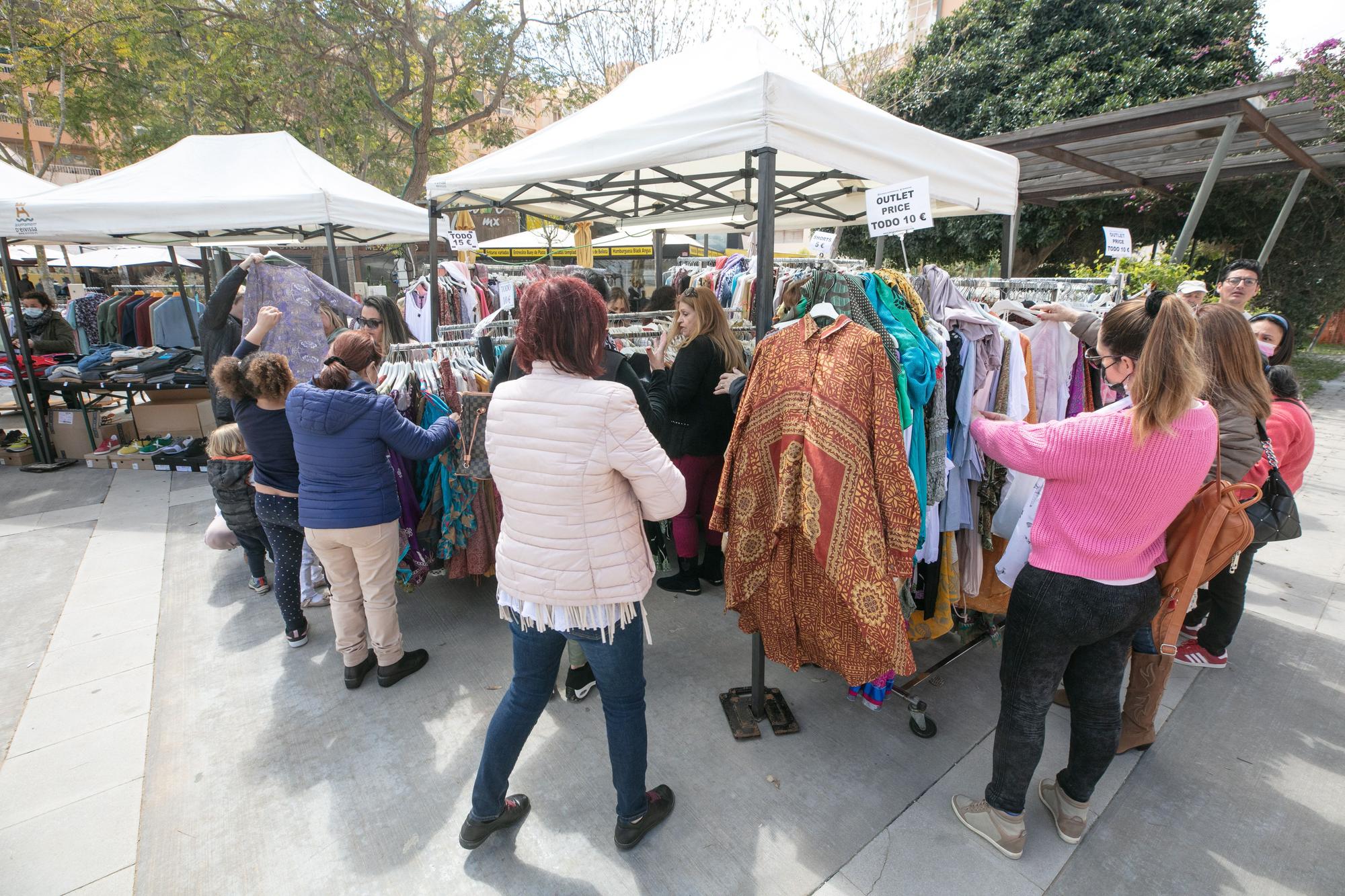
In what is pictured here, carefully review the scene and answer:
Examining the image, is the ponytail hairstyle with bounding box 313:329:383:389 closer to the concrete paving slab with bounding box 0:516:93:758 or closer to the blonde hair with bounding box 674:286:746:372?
the blonde hair with bounding box 674:286:746:372

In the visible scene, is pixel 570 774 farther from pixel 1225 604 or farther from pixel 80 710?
pixel 1225 604

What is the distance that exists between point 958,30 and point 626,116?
41.6 ft

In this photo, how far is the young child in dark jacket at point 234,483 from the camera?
3.27 metres

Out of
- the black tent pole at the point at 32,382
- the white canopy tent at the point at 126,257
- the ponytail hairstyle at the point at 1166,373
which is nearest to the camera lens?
the ponytail hairstyle at the point at 1166,373

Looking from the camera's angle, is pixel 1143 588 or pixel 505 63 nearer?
pixel 1143 588

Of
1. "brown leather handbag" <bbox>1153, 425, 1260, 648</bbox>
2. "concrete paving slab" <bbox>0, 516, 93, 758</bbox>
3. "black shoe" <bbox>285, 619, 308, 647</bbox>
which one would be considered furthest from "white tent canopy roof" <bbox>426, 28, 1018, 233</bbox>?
"concrete paving slab" <bbox>0, 516, 93, 758</bbox>

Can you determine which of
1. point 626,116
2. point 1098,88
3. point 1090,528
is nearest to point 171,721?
point 626,116

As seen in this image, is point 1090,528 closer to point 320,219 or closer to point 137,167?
point 320,219

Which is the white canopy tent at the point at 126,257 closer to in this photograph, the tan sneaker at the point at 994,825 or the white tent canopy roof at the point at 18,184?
the white tent canopy roof at the point at 18,184

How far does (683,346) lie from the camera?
318 centimetres

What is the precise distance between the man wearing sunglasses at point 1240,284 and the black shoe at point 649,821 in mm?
4456

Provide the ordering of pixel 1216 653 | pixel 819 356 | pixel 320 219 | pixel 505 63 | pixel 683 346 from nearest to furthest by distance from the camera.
A: pixel 819 356
pixel 1216 653
pixel 683 346
pixel 320 219
pixel 505 63

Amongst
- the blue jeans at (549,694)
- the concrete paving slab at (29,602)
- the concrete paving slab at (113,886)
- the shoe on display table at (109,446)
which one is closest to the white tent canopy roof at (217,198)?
the shoe on display table at (109,446)

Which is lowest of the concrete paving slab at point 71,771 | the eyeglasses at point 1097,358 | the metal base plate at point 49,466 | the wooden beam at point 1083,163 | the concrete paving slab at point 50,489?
the concrete paving slab at point 71,771
